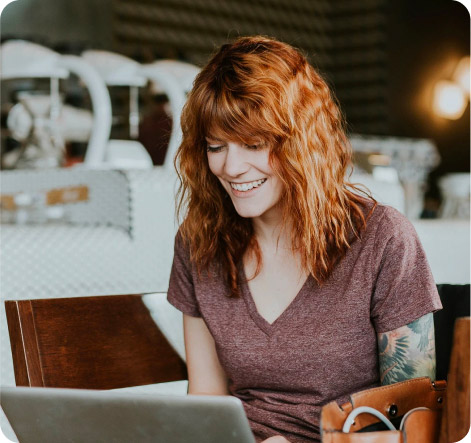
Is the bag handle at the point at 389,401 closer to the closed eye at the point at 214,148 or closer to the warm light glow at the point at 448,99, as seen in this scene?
the closed eye at the point at 214,148

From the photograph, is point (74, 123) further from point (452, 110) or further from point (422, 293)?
point (452, 110)

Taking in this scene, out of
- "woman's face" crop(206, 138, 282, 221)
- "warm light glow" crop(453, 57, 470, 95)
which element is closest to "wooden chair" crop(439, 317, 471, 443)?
"woman's face" crop(206, 138, 282, 221)

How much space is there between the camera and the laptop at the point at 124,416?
0.87 meters

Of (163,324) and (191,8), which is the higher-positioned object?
(191,8)

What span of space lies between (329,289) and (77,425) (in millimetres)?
557

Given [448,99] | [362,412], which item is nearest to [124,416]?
[362,412]

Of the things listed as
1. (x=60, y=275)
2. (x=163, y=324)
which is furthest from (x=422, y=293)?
(x=60, y=275)

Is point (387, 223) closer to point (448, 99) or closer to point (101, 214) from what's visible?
point (101, 214)

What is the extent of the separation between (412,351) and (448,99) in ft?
23.6

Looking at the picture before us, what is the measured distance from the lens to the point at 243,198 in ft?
4.48

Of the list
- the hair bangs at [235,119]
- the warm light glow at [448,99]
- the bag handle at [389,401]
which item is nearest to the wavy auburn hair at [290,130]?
the hair bangs at [235,119]

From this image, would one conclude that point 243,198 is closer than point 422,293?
No

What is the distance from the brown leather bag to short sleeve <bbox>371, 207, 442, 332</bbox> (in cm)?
15

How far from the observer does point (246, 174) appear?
1345mm
